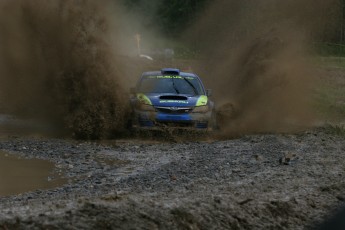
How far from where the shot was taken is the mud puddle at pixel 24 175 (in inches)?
402

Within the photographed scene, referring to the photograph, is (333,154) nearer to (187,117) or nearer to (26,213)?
(187,117)

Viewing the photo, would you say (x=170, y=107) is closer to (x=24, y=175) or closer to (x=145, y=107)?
(x=145, y=107)

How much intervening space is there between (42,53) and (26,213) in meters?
14.1

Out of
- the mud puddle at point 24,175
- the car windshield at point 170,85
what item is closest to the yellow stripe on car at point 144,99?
the car windshield at point 170,85

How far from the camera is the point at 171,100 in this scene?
52.1 ft

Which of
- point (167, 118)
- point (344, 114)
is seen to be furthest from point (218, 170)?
point (344, 114)

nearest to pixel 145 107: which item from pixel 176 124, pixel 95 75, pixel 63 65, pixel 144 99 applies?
pixel 144 99

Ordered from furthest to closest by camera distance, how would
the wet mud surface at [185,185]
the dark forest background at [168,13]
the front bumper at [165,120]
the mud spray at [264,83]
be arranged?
the dark forest background at [168,13], the mud spray at [264,83], the front bumper at [165,120], the wet mud surface at [185,185]

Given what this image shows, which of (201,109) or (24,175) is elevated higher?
(201,109)

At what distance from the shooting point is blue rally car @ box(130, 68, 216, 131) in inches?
613

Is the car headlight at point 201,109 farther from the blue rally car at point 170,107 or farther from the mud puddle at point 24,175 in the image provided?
the mud puddle at point 24,175

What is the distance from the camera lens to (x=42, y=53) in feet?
66.9

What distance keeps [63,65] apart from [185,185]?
9.98 m

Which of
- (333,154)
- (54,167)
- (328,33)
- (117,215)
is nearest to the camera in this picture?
(117,215)
